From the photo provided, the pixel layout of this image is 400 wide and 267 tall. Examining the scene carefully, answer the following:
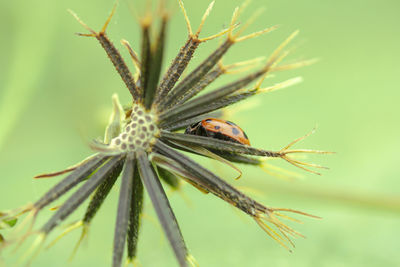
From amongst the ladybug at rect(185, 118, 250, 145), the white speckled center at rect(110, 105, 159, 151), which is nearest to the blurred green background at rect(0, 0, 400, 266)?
the ladybug at rect(185, 118, 250, 145)

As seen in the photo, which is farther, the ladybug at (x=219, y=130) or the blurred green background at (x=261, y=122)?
the blurred green background at (x=261, y=122)

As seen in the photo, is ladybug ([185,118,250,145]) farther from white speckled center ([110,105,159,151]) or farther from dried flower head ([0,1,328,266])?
white speckled center ([110,105,159,151])

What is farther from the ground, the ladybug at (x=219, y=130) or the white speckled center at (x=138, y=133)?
the white speckled center at (x=138, y=133)

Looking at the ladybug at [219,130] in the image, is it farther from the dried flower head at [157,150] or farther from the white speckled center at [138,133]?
the white speckled center at [138,133]

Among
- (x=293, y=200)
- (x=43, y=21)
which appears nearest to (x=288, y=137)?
(x=293, y=200)

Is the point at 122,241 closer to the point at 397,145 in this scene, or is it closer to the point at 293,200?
the point at 293,200

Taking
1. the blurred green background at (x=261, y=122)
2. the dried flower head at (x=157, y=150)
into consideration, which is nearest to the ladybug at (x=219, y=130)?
the dried flower head at (x=157, y=150)

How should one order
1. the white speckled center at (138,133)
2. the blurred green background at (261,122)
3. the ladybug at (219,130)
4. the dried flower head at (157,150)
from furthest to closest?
the blurred green background at (261,122) < the ladybug at (219,130) < the white speckled center at (138,133) < the dried flower head at (157,150)

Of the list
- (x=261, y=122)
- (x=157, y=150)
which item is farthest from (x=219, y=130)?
(x=261, y=122)

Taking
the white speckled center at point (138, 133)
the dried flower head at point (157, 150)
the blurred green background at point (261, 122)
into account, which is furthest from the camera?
the blurred green background at point (261, 122)
